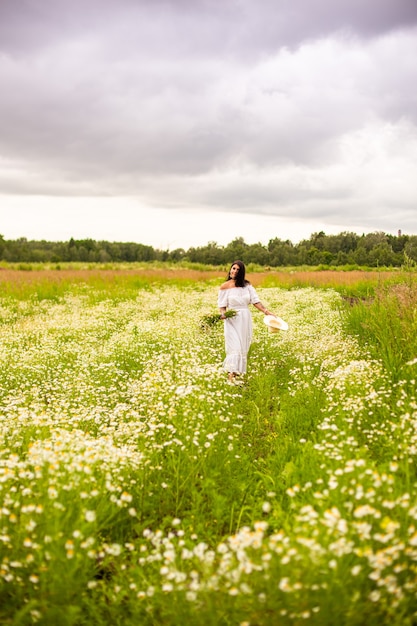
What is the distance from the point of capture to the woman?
862cm

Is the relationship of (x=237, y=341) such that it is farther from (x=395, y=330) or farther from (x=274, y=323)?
(x=395, y=330)

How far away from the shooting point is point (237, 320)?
8781mm

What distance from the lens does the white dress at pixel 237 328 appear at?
861 centimetres

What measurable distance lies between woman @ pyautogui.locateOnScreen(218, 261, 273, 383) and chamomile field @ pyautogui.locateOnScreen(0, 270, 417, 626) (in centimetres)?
45

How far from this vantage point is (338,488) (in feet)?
11.8

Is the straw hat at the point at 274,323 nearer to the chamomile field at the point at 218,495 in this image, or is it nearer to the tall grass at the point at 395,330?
the chamomile field at the point at 218,495

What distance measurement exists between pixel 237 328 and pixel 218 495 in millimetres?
4624

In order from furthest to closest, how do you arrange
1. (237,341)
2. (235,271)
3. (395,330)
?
(235,271)
(237,341)
(395,330)

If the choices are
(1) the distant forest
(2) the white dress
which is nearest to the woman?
(2) the white dress

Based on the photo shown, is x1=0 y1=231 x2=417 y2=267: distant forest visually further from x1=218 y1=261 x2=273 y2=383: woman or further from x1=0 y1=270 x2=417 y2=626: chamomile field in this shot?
x1=0 y1=270 x2=417 y2=626: chamomile field

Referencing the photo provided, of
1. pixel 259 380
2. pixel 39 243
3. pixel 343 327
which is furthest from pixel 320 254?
pixel 39 243

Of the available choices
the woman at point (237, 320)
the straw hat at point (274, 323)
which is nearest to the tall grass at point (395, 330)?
the straw hat at point (274, 323)

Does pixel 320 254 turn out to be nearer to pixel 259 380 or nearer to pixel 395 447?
pixel 259 380

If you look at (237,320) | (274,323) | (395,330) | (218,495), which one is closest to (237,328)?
(237,320)
